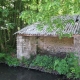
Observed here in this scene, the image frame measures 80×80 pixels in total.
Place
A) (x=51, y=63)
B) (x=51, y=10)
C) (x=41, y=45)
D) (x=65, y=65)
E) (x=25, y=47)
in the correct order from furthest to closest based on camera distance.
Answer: (x=41, y=45)
(x=25, y=47)
(x=51, y=63)
(x=65, y=65)
(x=51, y=10)

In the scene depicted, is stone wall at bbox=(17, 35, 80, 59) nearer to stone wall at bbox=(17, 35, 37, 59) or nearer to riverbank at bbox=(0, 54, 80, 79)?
stone wall at bbox=(17, 35, 37, 59)

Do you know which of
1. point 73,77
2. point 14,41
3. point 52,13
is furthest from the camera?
point 14,41

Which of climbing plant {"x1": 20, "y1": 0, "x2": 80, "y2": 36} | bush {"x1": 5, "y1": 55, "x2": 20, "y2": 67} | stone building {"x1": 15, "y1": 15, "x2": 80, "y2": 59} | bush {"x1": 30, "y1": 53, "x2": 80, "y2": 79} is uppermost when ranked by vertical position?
climbing plant {"x1": 20, "y1": 0, "x2": 80, "y2": 36}

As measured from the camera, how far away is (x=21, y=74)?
12180 millimetres

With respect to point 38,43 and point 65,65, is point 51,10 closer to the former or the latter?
point 65,65

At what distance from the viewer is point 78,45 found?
1134cm

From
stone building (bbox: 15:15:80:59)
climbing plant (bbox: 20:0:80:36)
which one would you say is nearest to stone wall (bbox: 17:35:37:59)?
stone building (bbox: 15:15:80:59)

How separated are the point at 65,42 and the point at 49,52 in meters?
1.50

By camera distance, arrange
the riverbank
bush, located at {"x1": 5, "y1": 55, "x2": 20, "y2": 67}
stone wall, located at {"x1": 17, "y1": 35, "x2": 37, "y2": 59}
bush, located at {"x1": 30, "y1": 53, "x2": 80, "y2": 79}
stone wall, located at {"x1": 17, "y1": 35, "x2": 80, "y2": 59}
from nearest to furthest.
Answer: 1. bush, located at {"x1": 30, "y1": 53, "x2": 80, "y2": 79}
2. the riverbank
3. stone wall, located at {"x1": 17, "y1": 35, "x2": 80, "y2": 59}
4. bush, located at {"x1": 5, "y1": 55, "x2": 20, "y2": 67}
5. stone wall, located at {"x1": 17, "y1": 35, "x2": 37, "y2": 59}

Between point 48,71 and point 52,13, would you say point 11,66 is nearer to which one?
point 48,71

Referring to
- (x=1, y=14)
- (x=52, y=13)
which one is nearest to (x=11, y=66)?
(x=1, y=14)

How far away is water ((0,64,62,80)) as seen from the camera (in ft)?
37.2

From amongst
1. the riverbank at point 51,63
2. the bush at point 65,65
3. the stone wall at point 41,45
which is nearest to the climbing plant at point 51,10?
the bush at point 65,65

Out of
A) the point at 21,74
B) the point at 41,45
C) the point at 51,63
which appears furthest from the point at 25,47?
the point at 51,63
